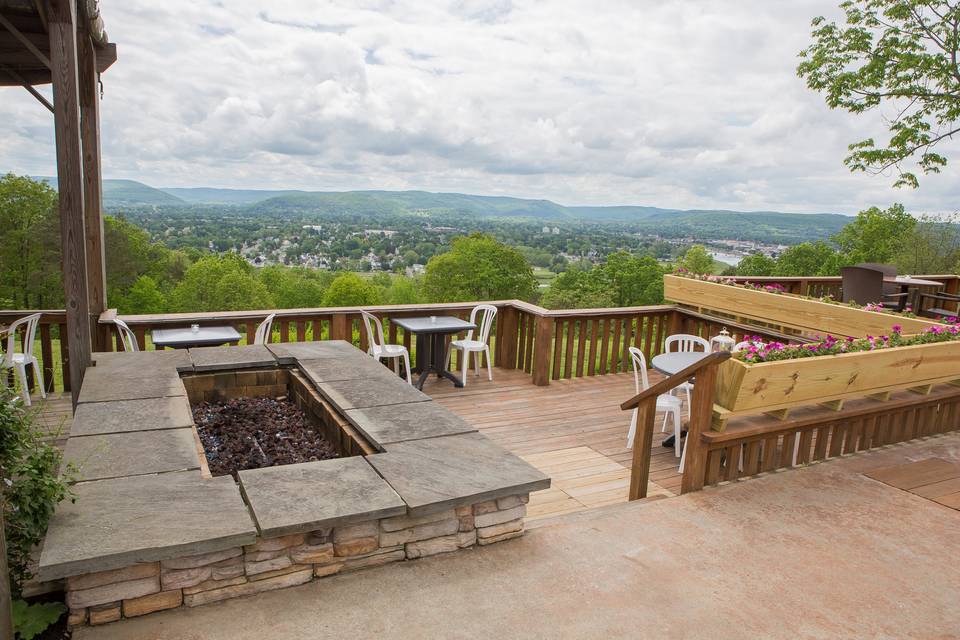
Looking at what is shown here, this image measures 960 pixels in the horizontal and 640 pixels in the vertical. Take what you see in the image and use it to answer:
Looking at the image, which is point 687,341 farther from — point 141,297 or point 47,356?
point 141,297

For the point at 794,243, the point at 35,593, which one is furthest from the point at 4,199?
the point at 794,243

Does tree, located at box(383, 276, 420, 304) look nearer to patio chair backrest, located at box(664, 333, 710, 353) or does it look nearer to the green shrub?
patio chair backrest, located at box(664, 333, 710, 353)

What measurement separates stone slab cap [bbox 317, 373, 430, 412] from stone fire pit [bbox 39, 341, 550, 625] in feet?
0.07

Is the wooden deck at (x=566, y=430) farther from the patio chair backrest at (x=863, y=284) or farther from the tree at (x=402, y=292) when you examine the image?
the tree at (x=402, y=292)

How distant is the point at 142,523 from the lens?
2023 mm

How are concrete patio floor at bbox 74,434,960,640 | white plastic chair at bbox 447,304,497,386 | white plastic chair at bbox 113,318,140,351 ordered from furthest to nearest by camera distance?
white plastic chair at bbox 447,304,497,386, white plastic chair at bbox 113,318,140,351, concrete patio floor at bbox 74,434,960,640

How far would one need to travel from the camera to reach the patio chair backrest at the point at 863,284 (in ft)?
24.1

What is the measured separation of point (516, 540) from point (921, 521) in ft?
6.97

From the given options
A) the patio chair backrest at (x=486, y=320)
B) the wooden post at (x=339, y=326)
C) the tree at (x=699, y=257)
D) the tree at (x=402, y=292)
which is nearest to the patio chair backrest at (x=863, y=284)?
the patio chair backrest at (x=486, y=320)

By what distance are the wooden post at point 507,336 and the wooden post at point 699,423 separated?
3.51 meters

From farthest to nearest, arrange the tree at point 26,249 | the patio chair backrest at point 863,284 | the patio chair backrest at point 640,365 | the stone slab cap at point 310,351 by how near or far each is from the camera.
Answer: the tree at point 26,249, the patio chair backrest at point 863,284, the patio chair backrest at point 640,365, the stone slab cap at point 310,351

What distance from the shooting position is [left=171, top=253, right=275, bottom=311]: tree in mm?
27859

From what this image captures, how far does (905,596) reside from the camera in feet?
7.97

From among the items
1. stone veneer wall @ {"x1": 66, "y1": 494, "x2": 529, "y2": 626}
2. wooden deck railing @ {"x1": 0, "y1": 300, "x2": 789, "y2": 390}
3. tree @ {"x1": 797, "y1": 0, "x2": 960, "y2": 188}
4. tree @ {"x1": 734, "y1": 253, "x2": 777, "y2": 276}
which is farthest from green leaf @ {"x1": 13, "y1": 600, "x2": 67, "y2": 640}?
tree @ {"x1": 734, "y1": 253, "x2": 777, "y2": 276}
